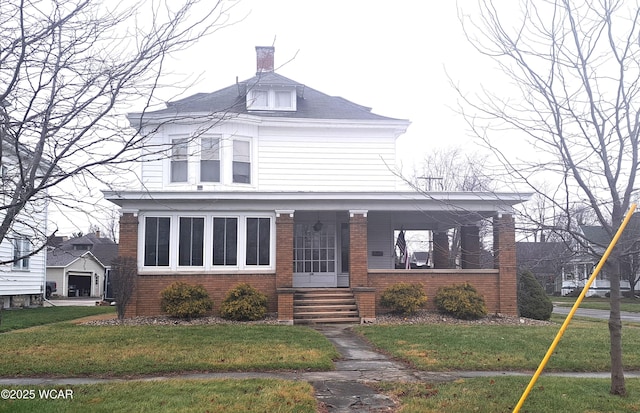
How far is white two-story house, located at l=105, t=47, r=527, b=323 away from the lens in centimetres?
1658

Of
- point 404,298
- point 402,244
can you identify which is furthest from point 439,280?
point 402,244

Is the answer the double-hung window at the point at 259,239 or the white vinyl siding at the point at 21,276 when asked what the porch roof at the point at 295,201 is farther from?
the white vinyl siding at the point at 21,276

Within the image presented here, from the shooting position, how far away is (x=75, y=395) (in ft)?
23.3

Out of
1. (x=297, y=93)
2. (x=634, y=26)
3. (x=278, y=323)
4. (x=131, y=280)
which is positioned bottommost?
(x=278, y=323)

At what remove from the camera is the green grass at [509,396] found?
22.0 feet

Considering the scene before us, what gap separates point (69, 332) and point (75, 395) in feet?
21.7

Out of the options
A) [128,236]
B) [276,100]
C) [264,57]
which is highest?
[264,57]

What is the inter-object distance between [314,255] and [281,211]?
3.02 metres

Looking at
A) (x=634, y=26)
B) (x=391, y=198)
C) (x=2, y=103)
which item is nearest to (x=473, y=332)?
(x=391, y=198)

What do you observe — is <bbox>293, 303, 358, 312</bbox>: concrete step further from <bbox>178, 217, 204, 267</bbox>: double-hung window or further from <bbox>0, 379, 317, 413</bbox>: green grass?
<bbox>0, 379, 317, 413</bbox>: green grass

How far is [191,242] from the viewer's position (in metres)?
17.0

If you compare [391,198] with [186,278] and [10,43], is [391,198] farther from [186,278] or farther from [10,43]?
[10,43]

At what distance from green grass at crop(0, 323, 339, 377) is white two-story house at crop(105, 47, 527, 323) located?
10.4 ft

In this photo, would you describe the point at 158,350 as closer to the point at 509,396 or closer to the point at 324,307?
the point at 509,396
